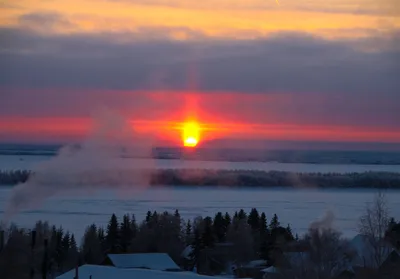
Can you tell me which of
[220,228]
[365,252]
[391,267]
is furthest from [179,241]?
[391,267]

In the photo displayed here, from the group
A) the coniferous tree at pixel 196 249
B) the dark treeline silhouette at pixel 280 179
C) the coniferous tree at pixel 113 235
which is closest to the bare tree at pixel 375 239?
the coniferous tree at pixel 196 249

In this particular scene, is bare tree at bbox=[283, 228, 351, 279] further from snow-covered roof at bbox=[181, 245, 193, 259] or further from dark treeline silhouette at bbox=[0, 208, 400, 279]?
snow-covered roof at bbox=[181, 245, 193, 259]

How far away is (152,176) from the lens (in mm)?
55125

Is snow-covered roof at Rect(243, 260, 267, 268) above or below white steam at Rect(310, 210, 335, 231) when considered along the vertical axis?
below

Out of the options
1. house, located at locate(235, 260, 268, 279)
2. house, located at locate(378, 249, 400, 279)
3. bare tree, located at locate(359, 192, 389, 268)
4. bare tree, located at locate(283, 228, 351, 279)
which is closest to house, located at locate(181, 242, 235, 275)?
house, located at locate(235, 260, 268, 279)

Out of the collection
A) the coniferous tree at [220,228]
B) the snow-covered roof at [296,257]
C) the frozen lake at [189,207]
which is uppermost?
the frozen lake at [189,207]

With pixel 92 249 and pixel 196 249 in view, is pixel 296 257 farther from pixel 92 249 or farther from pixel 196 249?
pixel 92 249

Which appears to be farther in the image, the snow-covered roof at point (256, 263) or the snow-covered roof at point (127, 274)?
the snow-covered roof at point (256, 263)

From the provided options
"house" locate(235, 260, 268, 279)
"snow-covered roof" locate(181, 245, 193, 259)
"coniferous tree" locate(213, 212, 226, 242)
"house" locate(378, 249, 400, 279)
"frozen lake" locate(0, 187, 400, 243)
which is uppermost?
"frozen lake" locate(0, 187, 400, 243)

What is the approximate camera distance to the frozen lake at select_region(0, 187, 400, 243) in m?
28.4

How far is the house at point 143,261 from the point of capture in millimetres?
16844

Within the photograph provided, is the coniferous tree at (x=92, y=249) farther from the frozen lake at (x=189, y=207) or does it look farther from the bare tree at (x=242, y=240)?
the bare tree at (x=242, y=240)

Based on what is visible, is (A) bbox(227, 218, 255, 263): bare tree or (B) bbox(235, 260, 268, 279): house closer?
(B) bbox(235, 260, 268, 279): house

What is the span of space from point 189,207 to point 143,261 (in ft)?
61.6
